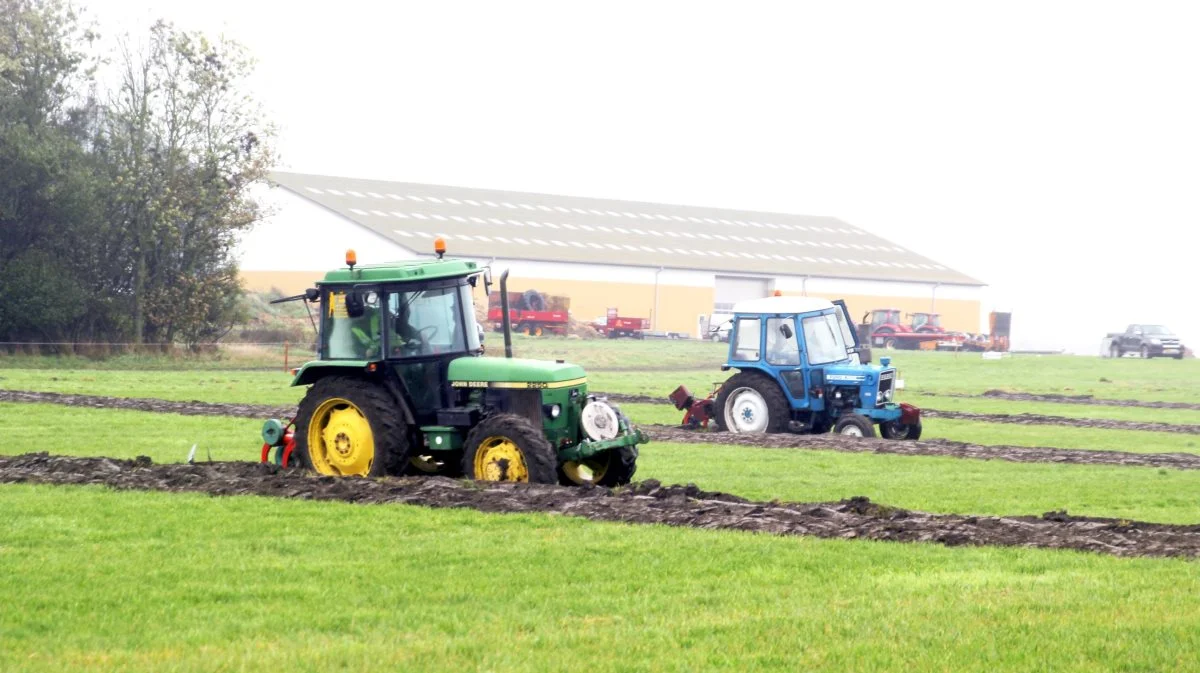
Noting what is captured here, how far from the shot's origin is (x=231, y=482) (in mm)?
15648

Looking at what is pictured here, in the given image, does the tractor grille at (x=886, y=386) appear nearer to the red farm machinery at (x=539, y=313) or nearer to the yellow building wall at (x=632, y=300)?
the red farm machinery at (x=539, y=313)

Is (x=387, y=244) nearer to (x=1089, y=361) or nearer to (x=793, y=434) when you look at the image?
(x=1089, y=361)

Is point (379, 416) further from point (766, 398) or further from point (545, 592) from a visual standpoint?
point (766, 398)

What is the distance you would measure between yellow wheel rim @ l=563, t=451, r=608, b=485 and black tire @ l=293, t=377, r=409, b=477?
1727 mm

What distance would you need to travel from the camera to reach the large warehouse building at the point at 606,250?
7425 centimetres

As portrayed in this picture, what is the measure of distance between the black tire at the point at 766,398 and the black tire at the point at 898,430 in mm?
1673

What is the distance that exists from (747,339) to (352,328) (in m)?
11.9

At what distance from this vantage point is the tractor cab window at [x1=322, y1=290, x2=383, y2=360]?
53.3 ft

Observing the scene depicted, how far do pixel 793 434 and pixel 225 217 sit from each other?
30.7m

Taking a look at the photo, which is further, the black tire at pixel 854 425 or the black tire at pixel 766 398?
the black tire at pixel 766 398

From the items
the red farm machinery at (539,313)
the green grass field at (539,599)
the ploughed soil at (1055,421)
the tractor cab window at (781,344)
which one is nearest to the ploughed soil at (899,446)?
the tractor cab window at (781,344)

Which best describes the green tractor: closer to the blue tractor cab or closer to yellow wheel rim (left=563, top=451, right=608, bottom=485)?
yellow wheel rim (left=563, top=451, right=608, bottom=485)

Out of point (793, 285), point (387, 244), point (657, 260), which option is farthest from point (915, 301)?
point (387, 244)

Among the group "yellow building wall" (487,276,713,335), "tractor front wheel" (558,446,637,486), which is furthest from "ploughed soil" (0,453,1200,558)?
"yellow building wall" (487,276,713,335)
